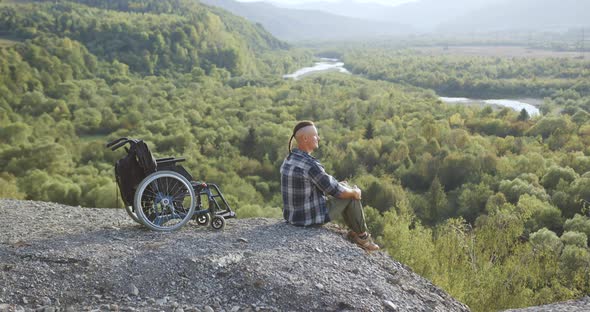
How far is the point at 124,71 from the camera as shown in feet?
389

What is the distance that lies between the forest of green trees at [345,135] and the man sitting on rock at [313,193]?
Answer: 5460 millimetres

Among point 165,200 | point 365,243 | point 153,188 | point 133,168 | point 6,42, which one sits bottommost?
point 6,42

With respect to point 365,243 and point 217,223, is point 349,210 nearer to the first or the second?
point 365,243

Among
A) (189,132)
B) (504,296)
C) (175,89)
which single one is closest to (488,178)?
(504,296)

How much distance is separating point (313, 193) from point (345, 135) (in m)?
61.7

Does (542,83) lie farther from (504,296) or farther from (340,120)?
(504,296)

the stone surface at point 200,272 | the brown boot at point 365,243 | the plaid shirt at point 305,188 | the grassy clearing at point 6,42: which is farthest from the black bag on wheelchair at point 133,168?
the grassy clearing at point 6,42

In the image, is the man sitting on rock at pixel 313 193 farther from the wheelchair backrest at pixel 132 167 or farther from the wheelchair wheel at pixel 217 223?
the wheelchair backrest at pixel 132 167

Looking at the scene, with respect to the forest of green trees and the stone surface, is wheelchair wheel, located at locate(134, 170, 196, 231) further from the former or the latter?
the forest of green trees

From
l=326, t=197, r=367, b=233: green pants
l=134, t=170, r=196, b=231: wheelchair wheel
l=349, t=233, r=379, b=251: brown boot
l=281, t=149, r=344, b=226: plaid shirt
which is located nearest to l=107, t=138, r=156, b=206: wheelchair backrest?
l=134, t=170, r=196, b=231: wheelchair wheel

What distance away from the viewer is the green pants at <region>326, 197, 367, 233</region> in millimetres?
A: 8414

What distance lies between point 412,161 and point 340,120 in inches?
1092

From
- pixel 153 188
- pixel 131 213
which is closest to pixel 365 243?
pixel 153 188

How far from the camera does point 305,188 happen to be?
330 inches
